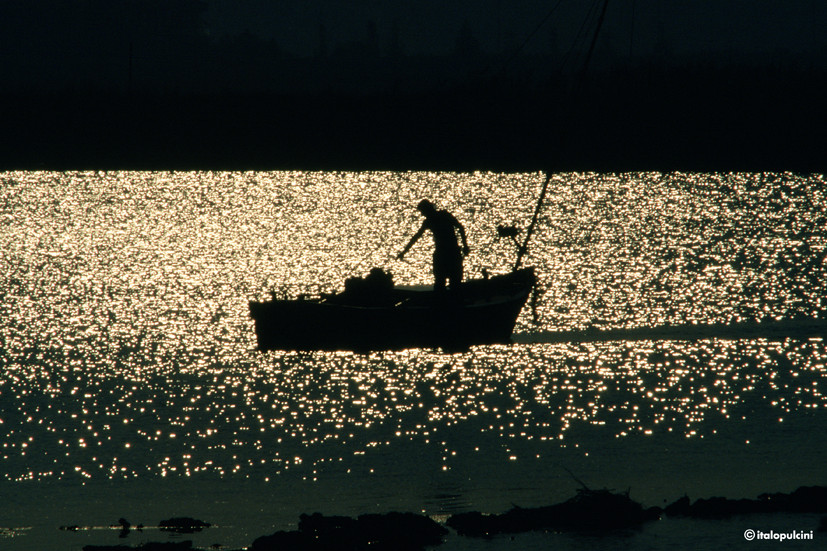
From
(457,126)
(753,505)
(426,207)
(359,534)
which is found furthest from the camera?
(457,126)

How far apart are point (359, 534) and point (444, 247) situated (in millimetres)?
13283

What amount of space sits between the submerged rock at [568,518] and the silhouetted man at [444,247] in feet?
38.1

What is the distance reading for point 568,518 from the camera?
1420cm

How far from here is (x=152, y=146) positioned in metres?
110

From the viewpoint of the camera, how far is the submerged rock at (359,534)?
42.6 feet

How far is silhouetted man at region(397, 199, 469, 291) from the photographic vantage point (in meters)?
25.6

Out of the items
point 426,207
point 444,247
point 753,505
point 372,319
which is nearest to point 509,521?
point 753,505

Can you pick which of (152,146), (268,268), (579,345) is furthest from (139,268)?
(152,146)

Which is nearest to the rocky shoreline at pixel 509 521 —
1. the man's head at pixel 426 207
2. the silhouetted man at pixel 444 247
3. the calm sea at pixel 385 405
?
the calm sea at pixel 385 405

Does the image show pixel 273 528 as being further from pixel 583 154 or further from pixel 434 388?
pixel 583 154

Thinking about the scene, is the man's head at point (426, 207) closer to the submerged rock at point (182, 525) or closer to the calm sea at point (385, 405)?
the calm sea at point (385, 405)

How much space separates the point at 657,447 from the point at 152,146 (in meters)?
95.6

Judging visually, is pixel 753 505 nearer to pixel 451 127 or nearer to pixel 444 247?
pixel 444 247

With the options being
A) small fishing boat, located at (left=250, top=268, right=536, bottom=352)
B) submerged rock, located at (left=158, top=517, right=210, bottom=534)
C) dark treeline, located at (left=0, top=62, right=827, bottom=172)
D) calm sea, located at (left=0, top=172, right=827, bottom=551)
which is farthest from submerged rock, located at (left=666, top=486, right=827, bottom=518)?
dark treeline, located at (left=0, top=62, right=827, bottom=172)
